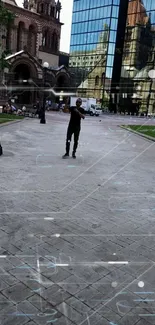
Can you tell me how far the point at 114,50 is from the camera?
67375 mm

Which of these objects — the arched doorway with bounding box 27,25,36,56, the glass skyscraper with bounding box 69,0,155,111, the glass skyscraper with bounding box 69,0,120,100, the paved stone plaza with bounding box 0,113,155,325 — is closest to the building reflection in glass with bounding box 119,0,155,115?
the glass skyscraper with bounding box 69,0,155,111

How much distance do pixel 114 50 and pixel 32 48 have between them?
1879 centimetres

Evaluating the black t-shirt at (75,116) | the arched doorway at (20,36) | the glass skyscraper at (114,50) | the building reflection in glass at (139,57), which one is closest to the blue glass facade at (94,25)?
the glass skyscraper at (114,50)

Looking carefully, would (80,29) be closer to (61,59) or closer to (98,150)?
(61,59)

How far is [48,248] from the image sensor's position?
4.06m

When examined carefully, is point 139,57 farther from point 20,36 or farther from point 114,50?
point 20,36

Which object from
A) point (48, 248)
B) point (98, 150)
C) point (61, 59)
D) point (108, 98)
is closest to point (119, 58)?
point (108, 98)

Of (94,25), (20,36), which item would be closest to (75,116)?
(20,36)

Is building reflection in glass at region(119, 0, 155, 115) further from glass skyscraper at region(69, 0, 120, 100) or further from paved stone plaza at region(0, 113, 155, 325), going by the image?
paved stone plaza at region(0, 113, 155, 325)

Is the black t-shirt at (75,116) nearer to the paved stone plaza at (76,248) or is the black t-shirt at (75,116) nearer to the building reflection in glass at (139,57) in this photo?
the paved stone plaza at (76,248)

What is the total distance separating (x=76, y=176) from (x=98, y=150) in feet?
15.4

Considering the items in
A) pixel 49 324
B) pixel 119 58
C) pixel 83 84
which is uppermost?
pixel 119 58

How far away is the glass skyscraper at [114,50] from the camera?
2459 inches

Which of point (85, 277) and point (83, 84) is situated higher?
point (83, 84)
